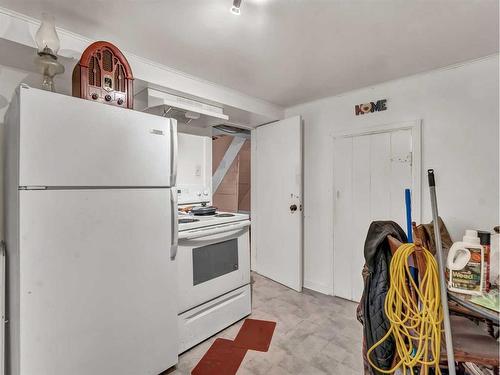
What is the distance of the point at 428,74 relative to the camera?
235cm

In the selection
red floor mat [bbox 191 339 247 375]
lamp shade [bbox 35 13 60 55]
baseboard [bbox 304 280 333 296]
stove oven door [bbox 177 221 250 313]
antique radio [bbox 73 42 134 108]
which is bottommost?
red floor mat [bbox 191 339 247 375]

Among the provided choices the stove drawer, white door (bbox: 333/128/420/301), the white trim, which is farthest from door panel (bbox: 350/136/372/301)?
the stove drawer

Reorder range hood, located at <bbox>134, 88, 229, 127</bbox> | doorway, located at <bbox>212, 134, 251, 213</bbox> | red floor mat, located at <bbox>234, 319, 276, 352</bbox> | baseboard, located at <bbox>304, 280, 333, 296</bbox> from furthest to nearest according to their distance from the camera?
doorway, located at <bbox>212, 134, 251, 213</bbox> < baseboard, located at <bbox>304, 280, 333, 296</bbox> < range hood, located at <bbox>134, 88, 229, 127</bbox> < red floor mat, located at <bbox>234, 319, 276, 352</bbox>

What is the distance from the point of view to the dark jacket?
123 cm

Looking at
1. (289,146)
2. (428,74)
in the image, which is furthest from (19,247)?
(428,74)

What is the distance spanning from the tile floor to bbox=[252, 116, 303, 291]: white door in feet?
1.29

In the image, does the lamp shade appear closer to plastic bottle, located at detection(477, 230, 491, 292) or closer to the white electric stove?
the white electric stove

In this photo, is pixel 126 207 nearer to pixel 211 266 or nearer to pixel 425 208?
pixel 211 266

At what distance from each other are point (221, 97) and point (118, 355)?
91.6 inches

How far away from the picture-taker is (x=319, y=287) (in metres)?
3.12

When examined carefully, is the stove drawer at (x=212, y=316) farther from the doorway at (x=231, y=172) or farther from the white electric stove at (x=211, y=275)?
the doorway at (x=231, y=172)

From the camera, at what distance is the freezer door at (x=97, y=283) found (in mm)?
1249

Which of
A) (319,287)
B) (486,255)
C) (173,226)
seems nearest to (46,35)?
(173,226)

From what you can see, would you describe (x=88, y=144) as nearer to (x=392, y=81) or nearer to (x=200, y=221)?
(x=200, y=221)
